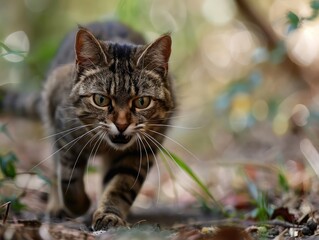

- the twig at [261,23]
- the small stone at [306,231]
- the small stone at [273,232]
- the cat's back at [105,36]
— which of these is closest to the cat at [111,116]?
the cat's back at [105,36]

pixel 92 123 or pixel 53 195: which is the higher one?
pixel 92 123

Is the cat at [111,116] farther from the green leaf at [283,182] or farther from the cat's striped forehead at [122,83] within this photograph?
the green leaf at [283,182]

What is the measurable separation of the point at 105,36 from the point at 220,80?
4.41 m

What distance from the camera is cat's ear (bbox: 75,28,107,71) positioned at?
134 inches

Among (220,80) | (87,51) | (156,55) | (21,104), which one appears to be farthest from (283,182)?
(220,80)

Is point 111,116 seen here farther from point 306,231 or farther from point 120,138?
point 306,231

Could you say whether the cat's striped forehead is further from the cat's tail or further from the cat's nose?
the cat's tail

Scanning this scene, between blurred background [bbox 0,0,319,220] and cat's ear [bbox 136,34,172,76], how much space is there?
49cm

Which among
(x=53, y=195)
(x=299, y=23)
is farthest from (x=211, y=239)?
(x=53, y=195)

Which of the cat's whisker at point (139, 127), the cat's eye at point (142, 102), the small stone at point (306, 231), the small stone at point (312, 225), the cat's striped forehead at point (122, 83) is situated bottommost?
the small stone at point (306, 231)

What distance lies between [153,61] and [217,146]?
3657 millimetres

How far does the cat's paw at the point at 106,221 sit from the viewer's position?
3152mm

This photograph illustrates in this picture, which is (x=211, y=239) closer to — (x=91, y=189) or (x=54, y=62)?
(x=54, y=62)

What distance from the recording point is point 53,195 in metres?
4.36
